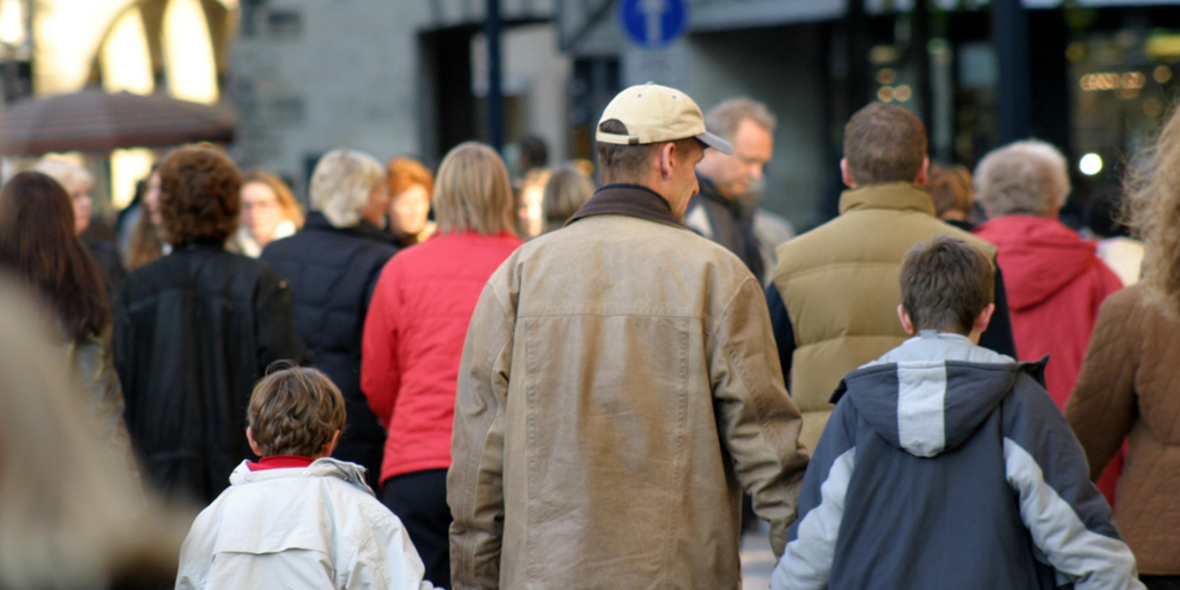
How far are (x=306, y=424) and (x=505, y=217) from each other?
1.55m

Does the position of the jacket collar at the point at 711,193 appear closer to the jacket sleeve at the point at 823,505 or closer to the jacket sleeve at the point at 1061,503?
the jacket sleeve at the point at 823,505

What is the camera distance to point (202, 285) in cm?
488

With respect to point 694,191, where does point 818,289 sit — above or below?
below

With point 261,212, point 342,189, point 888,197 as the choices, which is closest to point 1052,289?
point 888,197

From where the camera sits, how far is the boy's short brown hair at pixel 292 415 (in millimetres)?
3555

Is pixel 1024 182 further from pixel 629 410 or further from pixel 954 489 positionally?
pixel 629 410

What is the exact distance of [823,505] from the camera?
3.23m

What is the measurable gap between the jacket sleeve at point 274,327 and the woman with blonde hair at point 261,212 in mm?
2343

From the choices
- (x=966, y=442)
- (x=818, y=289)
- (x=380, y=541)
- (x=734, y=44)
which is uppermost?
(x=734, y=44)

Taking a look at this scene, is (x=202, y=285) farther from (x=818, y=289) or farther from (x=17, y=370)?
(x=17, y=370)

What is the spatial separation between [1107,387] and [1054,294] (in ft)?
4.18

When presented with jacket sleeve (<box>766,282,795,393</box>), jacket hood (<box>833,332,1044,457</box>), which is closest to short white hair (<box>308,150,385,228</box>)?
jacket sleeve (<box>766,282,795,393</box>)

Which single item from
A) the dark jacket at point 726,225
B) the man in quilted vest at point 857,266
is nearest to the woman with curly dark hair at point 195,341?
the man in quilted vest at point 857,266

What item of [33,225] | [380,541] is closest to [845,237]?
[380,541]
